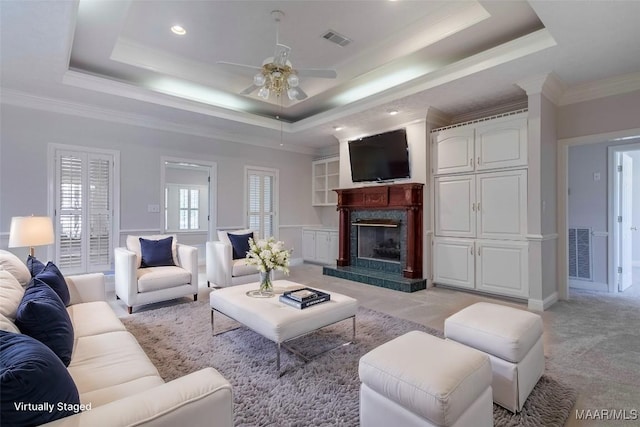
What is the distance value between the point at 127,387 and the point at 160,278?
2.56 metres

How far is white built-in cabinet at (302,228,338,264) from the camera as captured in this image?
21.6 ft

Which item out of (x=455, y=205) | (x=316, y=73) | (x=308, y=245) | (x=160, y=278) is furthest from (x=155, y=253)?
(x=455, y=205)

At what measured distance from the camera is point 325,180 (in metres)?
7.16

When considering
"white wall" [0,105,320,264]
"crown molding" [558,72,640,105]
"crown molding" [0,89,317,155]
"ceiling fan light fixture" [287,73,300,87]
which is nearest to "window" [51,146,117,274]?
"white wall" [0,105,320,264]

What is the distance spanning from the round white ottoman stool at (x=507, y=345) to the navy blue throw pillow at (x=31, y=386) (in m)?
1.98

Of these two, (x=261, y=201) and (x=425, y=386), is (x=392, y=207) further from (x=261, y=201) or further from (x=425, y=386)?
(x=425, y=386)

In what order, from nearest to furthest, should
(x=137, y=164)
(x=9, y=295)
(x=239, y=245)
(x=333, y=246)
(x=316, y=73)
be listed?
(x=9, y=295), (x=316, y=73), (x=239, y=245), (x=137, y=164), (x=333, y=246)

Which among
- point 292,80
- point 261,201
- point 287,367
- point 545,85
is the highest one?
point 545,85

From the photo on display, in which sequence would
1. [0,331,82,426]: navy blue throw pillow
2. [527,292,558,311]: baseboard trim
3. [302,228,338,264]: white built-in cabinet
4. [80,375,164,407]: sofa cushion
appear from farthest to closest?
[302,228,338,264]: white built-in cabinet
[527,292,558,311]: baseboard trim
[80,375,164,407]: sofa cushion
[0,331,82,426]: navy blue throw pillow

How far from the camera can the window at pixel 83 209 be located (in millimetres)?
4449

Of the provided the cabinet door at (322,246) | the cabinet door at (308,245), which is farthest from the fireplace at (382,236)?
the cabinet door at (308,245)

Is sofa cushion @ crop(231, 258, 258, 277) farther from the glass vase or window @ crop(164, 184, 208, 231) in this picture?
window @ crop(164, 184, 208, 231)

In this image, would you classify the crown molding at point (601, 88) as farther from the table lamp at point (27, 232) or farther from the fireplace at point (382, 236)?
the table lamp at point (27, 232)

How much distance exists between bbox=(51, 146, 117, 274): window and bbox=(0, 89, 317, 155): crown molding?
54 centimetres
